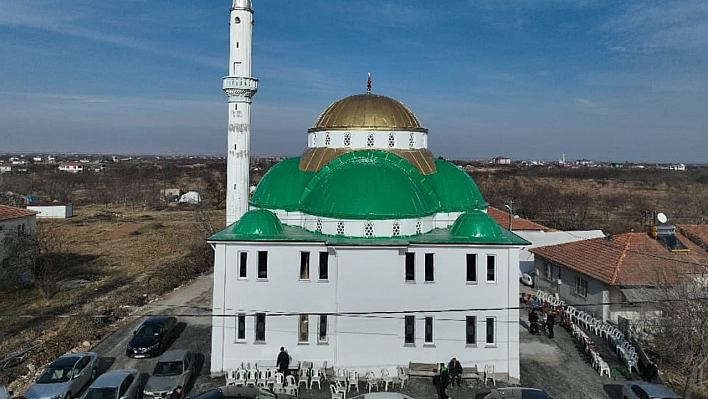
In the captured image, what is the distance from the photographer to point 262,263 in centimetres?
1712

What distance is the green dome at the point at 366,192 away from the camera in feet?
54.6

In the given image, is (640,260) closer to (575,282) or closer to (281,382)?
(575,282)

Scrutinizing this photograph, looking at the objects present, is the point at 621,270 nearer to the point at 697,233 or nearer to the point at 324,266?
the point at 697,233

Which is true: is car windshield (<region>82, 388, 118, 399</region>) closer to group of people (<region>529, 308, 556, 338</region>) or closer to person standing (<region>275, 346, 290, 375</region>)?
person standing (<region>275, 346, 290, 375</region>)

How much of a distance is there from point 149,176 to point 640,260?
4386 inches

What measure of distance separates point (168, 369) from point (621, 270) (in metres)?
16.8

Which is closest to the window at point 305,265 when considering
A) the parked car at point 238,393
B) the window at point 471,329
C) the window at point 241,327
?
the window at point 241,327

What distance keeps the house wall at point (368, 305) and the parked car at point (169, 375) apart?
111 centimetres

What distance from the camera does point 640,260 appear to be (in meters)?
21.4

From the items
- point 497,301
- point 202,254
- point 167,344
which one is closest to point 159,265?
point 202,254

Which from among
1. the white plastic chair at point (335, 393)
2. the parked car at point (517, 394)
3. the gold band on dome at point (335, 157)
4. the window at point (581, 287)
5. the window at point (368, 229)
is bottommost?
the white plastic chair at point (335, 393)

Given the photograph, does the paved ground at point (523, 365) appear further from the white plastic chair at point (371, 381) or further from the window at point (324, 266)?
the window at point (324, 266)

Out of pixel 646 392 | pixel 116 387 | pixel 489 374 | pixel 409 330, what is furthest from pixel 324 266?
pixel 646 392

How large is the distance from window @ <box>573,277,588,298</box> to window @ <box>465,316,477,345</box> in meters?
7.99
